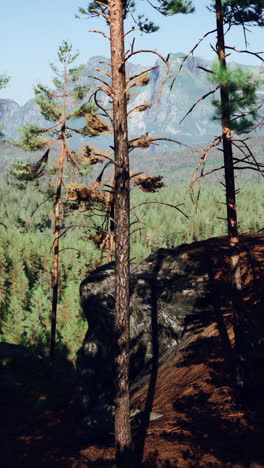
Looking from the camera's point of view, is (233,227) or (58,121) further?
(58,121)

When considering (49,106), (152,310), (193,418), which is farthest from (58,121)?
(193,418)

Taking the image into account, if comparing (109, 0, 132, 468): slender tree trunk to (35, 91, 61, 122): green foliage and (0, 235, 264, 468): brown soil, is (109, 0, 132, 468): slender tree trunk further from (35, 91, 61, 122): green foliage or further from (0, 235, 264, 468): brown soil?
(35, 91, 61, 122): green foliage

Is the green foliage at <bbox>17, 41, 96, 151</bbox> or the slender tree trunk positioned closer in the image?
the slender tree trunk

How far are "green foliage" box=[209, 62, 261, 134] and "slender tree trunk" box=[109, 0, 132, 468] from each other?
1925mm

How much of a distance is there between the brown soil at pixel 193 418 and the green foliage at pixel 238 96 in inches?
202

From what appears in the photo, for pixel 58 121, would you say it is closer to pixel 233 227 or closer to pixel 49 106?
pixel 49 106

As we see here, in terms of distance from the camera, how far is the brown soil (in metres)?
8.38

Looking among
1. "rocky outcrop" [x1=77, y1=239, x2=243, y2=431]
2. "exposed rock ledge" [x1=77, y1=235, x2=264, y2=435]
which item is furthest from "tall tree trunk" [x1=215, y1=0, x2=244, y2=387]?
"rocky outcrop" [x1=77, y1=239, x2=243, y2=431]

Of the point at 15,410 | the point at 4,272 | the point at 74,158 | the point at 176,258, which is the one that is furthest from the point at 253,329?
the point at 4,272

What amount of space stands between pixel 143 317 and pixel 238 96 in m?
8.11

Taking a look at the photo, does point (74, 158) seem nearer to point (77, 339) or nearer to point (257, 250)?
point (257, 250)

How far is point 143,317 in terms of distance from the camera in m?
14.6

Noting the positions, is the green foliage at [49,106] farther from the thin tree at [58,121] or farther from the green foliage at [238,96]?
the green foliage at [238,96]

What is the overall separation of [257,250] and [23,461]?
934 cm
